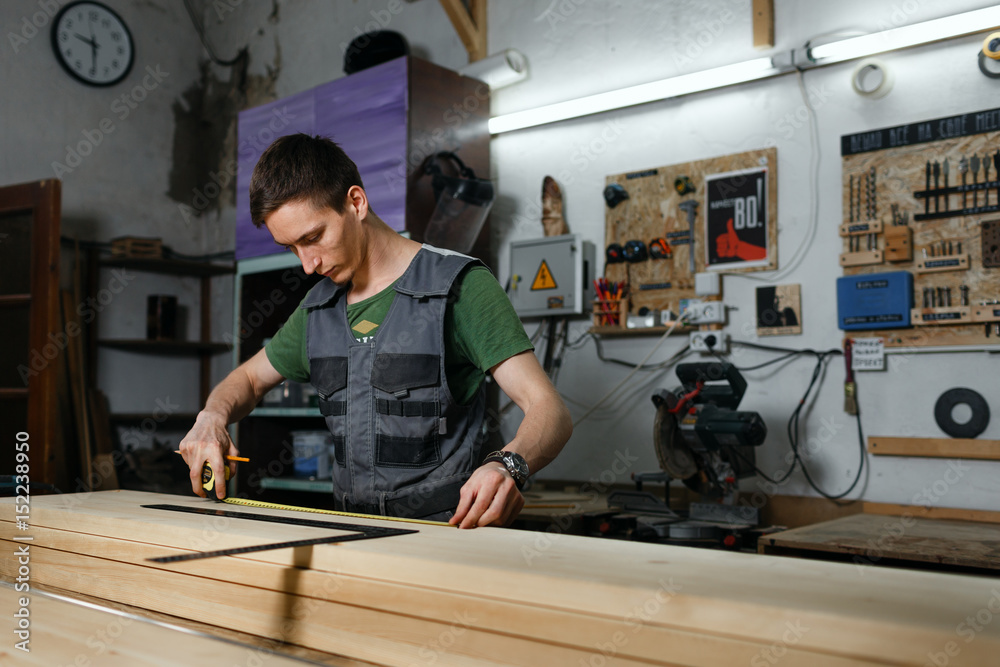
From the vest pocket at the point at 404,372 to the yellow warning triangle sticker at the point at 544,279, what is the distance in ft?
5.36

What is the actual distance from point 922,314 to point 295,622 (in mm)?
2241

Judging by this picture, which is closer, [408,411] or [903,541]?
[408,411]

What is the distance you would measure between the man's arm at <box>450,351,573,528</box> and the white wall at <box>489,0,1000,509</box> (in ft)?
5.03

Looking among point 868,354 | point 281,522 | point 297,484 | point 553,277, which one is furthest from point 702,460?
point 297,484

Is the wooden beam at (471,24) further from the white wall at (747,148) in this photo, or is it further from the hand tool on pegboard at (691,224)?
the hand tool on pegboard at (691,224)

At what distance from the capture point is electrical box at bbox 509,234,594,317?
3.17m

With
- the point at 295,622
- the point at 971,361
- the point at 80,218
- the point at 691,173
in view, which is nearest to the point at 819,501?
the point at 971,361

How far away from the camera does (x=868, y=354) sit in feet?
8.36

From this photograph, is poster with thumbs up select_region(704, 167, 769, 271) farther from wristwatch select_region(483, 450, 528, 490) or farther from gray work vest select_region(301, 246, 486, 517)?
wristwatch select_region(483, 450, 528, 490)

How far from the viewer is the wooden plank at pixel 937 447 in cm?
232

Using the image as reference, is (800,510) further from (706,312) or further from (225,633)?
(225,633)

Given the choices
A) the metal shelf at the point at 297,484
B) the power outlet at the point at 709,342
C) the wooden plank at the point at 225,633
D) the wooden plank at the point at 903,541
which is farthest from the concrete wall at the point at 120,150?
the wooden plank at the point at 903,541

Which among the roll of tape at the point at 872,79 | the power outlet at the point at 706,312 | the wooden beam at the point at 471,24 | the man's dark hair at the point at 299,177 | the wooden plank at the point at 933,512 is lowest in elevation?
the wooden plank at the point at 933,512

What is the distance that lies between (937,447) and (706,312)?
87 centimetres
